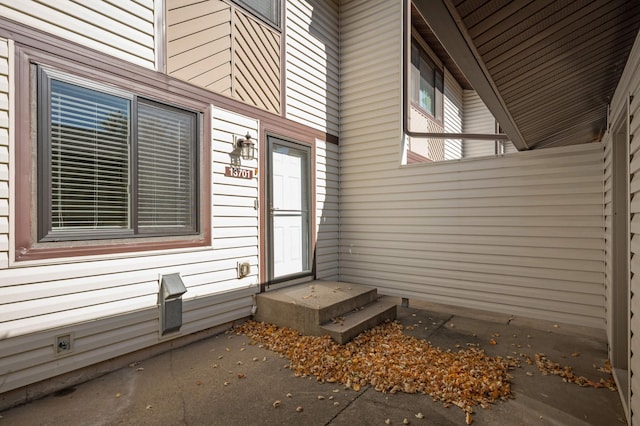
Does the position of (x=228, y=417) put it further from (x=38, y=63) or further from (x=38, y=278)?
(x=38, y=63)

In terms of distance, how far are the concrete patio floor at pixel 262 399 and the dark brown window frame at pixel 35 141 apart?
3.84 ft

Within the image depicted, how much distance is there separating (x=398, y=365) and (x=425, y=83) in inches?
259

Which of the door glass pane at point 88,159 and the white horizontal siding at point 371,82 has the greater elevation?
the white horizontal siding at point 371,82

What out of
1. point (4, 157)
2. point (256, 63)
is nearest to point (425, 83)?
point (256, 63)

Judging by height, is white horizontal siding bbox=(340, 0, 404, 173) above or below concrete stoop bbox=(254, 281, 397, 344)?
above

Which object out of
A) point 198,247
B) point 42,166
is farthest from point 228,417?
point 42,166

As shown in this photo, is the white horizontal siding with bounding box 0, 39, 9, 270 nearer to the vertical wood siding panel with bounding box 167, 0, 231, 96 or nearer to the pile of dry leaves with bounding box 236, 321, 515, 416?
the vertical wood siding panel with bounding box 167, 0, 231, 96

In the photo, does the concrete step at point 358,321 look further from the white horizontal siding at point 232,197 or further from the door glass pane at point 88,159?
the door glass pane at point 88,159

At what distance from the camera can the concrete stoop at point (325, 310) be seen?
3.64 metres

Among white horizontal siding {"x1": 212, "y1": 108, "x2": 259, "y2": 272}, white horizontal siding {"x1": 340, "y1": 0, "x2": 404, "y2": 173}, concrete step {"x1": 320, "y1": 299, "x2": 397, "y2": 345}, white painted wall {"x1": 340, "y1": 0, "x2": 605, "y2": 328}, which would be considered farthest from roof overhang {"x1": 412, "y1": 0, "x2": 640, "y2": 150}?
white horizontal siding {"x1": 212, "y1": 108, "x2": 259, "y2": 272}

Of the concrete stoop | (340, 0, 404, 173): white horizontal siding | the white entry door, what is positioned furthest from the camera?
(340, 0, 404, 173): white horizontal siding

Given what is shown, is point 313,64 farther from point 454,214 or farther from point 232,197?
point 454,214

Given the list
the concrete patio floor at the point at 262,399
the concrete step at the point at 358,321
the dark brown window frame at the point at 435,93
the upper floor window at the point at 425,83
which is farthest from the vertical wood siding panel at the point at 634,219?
the dark brown window frame at the point at 435,93

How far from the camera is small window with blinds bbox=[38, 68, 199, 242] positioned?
2.66m
